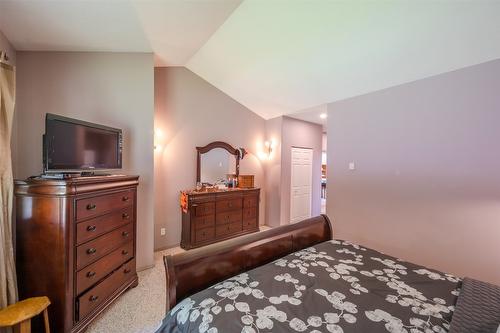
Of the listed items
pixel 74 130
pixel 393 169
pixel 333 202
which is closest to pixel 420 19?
pixel 393 169

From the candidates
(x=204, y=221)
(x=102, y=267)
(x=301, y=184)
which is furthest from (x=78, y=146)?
(x=301, y=184)

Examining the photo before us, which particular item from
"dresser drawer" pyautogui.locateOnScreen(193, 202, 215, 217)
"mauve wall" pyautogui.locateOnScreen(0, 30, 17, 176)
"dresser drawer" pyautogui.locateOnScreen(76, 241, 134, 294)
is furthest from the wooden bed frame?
"mauve wall" pyautogui.locateOnScreen(0, 30, 17, 176)

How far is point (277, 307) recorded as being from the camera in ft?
3.43

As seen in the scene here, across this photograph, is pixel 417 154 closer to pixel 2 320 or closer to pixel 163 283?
pixel 163 283

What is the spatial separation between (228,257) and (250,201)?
2.61 metres

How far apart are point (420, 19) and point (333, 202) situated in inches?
95.7

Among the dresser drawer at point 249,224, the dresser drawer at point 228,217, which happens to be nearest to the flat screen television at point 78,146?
the dresser drawer at point 228,217

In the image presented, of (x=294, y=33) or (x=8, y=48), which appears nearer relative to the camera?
(x=8, y=48)

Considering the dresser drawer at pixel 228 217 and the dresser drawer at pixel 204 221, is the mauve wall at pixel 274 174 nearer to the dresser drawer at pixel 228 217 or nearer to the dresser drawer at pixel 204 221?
the dresser drawer at pixel 228 217

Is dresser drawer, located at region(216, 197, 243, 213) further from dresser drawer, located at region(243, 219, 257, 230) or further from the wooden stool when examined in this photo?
the wooden stool

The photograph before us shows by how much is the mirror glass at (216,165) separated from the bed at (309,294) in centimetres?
236

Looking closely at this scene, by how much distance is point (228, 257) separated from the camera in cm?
142

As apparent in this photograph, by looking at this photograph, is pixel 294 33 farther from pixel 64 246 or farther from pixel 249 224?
pixel 249 224

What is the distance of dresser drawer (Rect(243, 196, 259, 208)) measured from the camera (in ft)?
12.9
